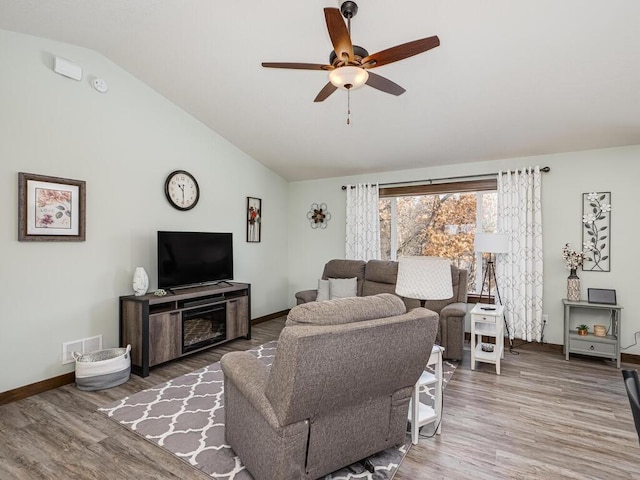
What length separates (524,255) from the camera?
13.8ft

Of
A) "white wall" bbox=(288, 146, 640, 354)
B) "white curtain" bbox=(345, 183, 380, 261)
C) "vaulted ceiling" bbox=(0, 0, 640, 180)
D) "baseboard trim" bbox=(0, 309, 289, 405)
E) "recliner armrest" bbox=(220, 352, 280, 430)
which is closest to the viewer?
"recliner armrest" bbox=(220, 352, 280, 430)

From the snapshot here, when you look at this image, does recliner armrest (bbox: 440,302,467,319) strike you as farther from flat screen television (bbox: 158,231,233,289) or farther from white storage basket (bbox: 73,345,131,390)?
white storage basket (bbox: 73,345,131,390)

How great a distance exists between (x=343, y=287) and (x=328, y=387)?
3.25 meters

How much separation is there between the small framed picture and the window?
6.44 ft

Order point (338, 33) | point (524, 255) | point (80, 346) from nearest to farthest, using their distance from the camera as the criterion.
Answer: point (338, 33)
point (80, 346)
point (524, 255)

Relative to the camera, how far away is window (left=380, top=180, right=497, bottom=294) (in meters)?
4.67

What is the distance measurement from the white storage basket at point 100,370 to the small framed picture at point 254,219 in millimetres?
2531

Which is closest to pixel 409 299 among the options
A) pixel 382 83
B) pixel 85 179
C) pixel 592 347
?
pixel 592 347

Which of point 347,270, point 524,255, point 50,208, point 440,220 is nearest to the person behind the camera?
point 50,208

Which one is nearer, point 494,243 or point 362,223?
point 494,243

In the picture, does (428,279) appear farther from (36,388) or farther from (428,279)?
(36,388)

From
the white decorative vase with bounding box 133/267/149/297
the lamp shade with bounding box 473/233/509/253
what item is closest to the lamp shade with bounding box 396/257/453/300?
the lamp shade with bounding box 473/233/509/253

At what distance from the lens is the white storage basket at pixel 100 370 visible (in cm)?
304

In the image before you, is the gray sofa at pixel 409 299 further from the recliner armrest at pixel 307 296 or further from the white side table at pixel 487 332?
the white side table at pixel 487 332
